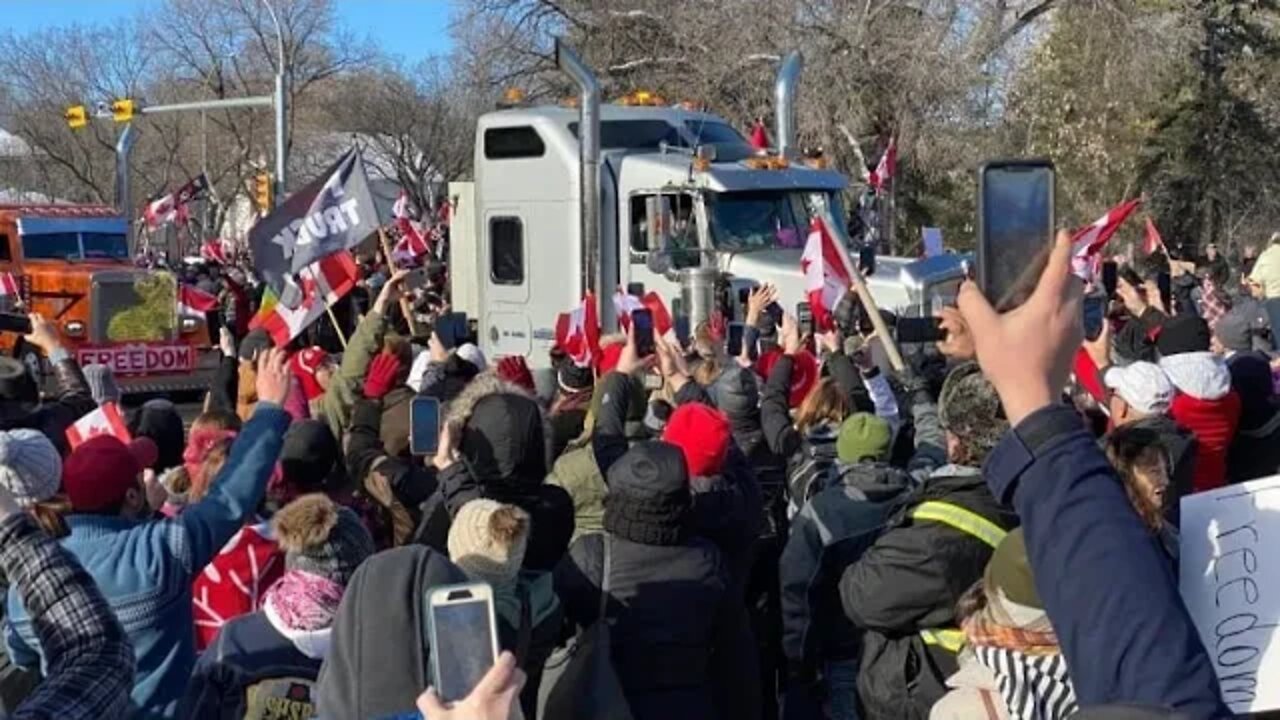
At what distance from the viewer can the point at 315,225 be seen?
9469 mm

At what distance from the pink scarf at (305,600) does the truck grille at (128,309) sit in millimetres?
17762

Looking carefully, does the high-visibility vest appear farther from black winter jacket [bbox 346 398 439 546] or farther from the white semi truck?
the white semi truck

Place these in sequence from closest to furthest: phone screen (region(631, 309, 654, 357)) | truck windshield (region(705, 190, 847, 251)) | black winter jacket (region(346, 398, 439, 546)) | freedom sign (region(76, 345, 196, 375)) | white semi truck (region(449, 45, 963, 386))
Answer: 1. black winter jacket (region(346, 398, 439, 546))
2. phone screen (region(631, 309, 654, 357))
3. white semi truck (region(449, 45, 963, 386))
4. truck windshield (region(705, 190, 847, 251))
5. freedom sign (region(76, 345, 196, 375))

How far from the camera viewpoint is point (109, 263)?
22672 mm

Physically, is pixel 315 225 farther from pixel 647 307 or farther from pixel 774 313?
pixel 774 313

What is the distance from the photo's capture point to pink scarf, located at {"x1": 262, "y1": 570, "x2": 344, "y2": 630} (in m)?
3.83

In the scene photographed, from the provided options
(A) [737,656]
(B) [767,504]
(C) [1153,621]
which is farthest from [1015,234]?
(B) [767,504]

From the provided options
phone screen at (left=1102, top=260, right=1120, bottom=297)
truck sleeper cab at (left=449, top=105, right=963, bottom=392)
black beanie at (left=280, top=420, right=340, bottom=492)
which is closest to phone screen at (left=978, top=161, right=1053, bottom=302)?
black beanie at (left=280, top=420, right=340, bottom=492)

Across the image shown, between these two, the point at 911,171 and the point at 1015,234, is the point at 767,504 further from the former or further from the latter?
the point at 911,171

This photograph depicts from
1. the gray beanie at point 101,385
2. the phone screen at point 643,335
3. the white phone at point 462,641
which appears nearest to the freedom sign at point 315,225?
the gray beanie at point 101,385

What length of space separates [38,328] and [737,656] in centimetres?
357

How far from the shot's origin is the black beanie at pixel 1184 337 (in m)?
9.27

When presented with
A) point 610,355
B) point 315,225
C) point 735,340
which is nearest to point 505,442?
point 610,355

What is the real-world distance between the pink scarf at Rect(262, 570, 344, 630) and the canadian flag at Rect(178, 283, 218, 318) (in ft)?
47.4
